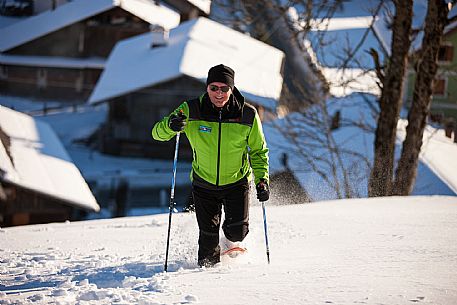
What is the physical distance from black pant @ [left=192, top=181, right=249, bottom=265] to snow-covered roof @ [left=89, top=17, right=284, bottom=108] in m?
17.7

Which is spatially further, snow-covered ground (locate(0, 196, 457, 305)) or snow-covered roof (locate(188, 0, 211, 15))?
snow-covered roof (locate(188, 0, 211, 15))

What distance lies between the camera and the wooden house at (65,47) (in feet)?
109

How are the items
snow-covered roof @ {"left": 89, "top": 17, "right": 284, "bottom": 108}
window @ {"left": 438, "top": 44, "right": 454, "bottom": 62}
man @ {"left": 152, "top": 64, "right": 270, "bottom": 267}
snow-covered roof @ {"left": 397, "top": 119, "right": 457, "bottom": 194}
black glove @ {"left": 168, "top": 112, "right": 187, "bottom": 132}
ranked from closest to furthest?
black glove @ {"left": 168, "top": 112, "right": 187, "bottom": 132}
man @ {"left": 152, "top": 64, "right": 270, "bottom": 267}
snow-covered roof @ {"left": 397, "top": 119, "right": 457, "bottom": 194}
snow-covered roof @ {"left": 89, "top": 17, "right": 284, "bottom": 108}
window @ {"left": 438, "top": 44, "right": 454, "bottom": 62}

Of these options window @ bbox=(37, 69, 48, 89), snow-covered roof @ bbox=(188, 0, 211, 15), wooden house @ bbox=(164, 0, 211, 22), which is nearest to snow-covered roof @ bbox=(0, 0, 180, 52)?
wooden house @ bbox=(164, 0, 211, 22)

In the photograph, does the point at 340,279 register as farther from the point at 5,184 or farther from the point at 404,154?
the point at 5,184

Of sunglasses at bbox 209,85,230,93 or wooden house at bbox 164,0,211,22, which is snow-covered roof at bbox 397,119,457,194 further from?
wooden house at bbox 164,0,211,22

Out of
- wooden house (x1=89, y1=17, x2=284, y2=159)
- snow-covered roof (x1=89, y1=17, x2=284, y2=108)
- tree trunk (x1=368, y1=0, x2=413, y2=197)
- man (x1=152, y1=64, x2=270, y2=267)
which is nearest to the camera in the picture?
man (x1=152, y1=64, x2=270, y2=267)

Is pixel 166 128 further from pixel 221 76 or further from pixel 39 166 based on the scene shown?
pixel 39 166

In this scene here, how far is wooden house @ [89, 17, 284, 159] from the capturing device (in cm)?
2406

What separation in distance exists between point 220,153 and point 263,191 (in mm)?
455

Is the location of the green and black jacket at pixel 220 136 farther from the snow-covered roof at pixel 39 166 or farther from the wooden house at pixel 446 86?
the wooden house at pixel 446 86

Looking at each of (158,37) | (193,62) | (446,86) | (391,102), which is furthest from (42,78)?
(391,102)

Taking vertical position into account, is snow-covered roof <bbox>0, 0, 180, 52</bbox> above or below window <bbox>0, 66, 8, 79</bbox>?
above

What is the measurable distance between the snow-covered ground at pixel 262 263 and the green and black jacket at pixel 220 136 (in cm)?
68
